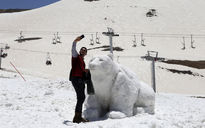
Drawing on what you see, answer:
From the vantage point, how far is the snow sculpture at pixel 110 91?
6.04 m

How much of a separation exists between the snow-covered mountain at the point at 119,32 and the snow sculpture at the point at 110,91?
59.6 feet

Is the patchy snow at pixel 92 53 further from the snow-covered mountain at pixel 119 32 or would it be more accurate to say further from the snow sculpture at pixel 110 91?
the snow sculpture at pixel 110 91

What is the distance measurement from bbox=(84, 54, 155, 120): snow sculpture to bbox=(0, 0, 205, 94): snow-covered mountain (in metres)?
18.2

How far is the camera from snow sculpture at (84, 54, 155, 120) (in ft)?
19.8

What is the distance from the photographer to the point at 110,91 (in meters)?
6.36

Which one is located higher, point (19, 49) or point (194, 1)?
point (194, 1)

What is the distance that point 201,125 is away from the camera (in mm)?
5902

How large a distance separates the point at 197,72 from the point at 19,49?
21645 millimetres

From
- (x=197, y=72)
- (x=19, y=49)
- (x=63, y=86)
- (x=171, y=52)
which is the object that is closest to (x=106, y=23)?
(x=171, y=52)

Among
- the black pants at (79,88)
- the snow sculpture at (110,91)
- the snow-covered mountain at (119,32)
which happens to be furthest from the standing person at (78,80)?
the snow-covered mountain at (119,32)

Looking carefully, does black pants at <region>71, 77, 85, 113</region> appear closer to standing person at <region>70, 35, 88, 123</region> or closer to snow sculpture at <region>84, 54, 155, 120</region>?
standing person at <region>70, 35, 88, 123</region>

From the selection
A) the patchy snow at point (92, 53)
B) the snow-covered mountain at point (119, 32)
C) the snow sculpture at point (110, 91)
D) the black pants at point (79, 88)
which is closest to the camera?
the black pants at point (79, 88)

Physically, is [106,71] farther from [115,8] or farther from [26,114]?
[115,8]

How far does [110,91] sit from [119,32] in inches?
1531
